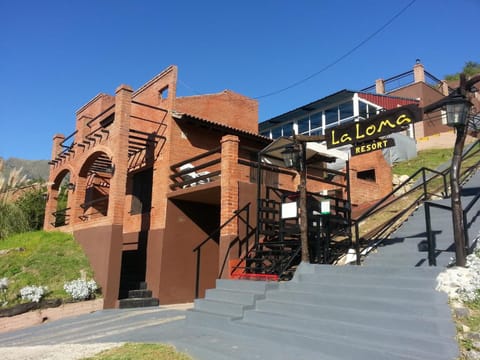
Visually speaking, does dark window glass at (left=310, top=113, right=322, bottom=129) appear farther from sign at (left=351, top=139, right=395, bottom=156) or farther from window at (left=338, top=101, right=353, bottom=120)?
sign at (left=351, top=139, right=395, bottom=156)

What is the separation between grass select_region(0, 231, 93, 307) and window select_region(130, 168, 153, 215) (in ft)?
7.86

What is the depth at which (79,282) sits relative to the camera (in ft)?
32.9

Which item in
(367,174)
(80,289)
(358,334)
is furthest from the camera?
(367,174)

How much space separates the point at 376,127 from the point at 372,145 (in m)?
0.32

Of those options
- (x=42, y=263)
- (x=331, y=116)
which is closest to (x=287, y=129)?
(x=331, y=116)

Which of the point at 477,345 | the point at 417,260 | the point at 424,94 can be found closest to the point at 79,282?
the point at 417,260

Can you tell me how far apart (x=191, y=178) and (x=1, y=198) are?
7.55 metres

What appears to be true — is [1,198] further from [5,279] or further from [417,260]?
[417,260]

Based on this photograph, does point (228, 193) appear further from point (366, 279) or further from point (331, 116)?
point (331, 116)

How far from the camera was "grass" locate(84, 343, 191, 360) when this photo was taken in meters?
4.91

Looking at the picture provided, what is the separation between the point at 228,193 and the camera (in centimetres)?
949

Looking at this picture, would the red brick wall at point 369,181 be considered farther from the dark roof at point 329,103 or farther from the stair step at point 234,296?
the stair step at point 234,296

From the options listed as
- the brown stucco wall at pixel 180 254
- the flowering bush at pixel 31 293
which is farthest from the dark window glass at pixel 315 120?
the flowering bush at pixel 31 293

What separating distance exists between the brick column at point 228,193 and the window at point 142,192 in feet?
15.7
